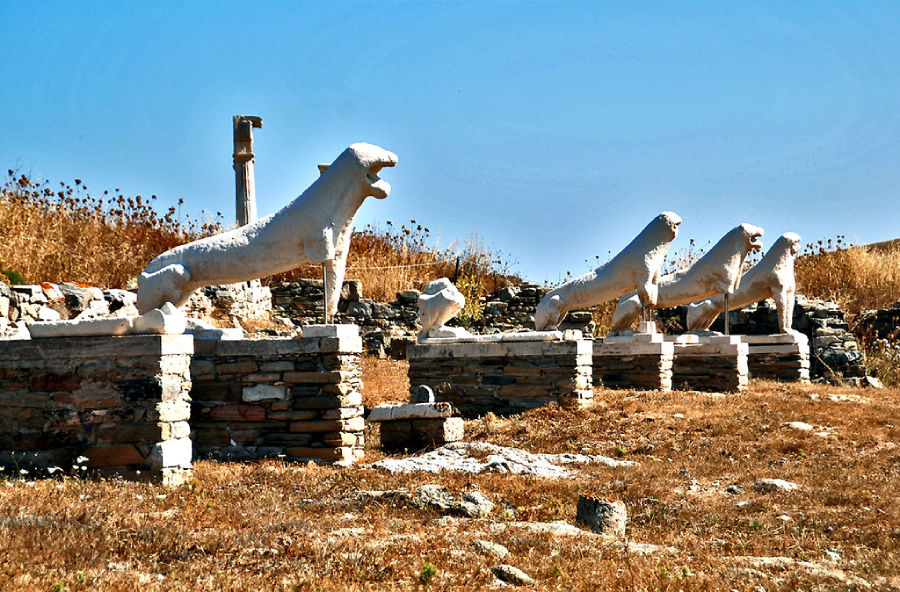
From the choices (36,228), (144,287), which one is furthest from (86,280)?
(144,287)

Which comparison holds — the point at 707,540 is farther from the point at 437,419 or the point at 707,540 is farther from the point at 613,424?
the point at 613,424

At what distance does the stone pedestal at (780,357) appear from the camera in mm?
14477

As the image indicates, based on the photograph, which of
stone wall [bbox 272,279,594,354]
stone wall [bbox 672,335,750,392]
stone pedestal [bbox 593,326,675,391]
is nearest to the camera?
stone pedestal [bbox 593,326,675,391]

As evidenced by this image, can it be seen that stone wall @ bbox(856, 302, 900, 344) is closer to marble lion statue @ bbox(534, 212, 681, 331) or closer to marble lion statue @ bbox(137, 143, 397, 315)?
marble lion statue @ bbox(534, 212, 681, 331)

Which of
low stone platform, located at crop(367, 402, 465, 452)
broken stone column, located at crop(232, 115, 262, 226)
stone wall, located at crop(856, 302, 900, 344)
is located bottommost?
low stone platform, located at crop(367, 402, 465, 452)

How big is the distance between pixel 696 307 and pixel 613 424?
17.5ft

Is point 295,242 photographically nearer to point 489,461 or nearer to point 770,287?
point 489,461

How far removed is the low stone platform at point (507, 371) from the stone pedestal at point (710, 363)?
3310 millimetres

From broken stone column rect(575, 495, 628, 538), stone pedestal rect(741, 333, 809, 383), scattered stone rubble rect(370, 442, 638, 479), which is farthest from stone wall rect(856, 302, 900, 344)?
broken stone column rect(575, 495, 628, 538)

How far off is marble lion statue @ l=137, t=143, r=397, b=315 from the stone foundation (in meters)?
0.46

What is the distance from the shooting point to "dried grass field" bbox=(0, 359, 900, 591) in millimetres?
4078

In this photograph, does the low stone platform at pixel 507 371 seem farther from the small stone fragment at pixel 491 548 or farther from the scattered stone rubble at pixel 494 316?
the small stone fragment at pixel 491 548

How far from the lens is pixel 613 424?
9664mm

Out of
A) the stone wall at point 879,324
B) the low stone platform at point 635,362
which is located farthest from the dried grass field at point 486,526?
the stone wall at point 879,324
